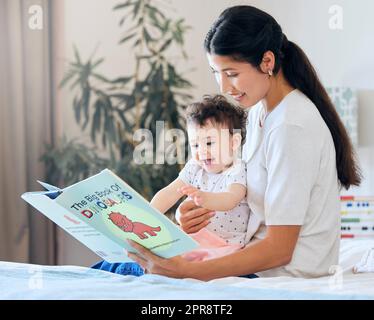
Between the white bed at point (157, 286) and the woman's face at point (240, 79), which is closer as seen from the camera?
the white bed at point (157, 286)

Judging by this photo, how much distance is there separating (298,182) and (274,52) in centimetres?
29

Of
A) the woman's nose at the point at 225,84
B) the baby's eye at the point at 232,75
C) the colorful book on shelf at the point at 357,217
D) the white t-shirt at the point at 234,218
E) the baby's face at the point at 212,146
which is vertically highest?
the baby's eye at the point at 232,75

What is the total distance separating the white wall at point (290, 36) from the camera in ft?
10.2

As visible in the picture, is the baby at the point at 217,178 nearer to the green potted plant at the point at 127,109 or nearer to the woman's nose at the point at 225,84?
the woman's nose at the point at 225,84

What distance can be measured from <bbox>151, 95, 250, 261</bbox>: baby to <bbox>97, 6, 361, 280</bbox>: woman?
0.03 meters

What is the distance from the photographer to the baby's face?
158cm

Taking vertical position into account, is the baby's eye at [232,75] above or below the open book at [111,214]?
above

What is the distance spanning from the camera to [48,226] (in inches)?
125

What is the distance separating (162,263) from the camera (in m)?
1.36

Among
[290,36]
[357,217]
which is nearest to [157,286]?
[357,217]

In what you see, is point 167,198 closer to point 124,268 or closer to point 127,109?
point 124,268

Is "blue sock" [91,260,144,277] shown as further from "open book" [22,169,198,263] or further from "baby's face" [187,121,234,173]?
"baby's face" [187,121,234,173]

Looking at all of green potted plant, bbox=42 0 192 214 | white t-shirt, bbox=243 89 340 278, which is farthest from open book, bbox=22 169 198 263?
green potted plant, bbox=42 0 192 214

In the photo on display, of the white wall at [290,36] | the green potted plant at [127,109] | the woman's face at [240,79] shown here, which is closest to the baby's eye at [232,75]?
the woman's face at [240,79]
